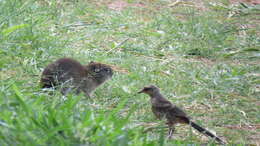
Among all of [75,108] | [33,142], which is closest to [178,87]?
[75,108]

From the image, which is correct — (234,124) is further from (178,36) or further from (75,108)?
(178,36)

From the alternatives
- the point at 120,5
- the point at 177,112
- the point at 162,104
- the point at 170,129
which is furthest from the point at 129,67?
the point at 120,5

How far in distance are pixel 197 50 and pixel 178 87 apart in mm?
1914

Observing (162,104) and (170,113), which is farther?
(162,104)

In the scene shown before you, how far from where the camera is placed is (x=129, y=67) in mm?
7852

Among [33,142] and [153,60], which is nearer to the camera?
[33,142]

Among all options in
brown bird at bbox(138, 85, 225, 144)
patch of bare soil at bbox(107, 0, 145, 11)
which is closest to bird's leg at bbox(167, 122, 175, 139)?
brown bird at bbox(138, 85, 225, 144)

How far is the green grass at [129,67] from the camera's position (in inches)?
164

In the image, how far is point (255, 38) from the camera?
32.8ft

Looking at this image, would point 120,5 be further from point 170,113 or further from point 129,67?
point 170,113

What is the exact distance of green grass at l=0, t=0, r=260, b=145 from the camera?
4164mm

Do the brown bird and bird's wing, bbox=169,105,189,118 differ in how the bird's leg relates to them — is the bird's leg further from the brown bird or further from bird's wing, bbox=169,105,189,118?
bird's wing, bbox=169,105,189,118

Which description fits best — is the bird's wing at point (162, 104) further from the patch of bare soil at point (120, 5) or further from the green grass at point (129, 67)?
the patch of bare soil at point (120, 5)

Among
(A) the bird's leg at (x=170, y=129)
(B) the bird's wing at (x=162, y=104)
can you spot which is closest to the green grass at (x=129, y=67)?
(A) the bird's leg at (x=170, y=129)
